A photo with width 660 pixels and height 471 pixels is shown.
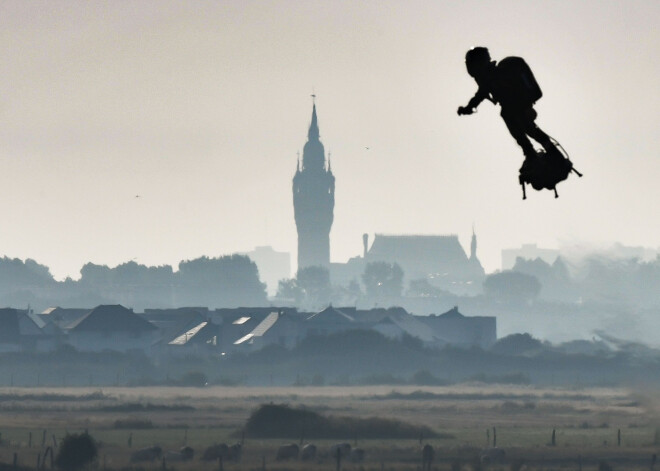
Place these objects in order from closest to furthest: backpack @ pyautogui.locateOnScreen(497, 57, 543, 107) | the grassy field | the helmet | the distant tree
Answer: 1. backpack @ pyautogui.locateOnScreen(497, 57, 543, 107)
2. the helmet
3. the distant tree
4. the grassy field

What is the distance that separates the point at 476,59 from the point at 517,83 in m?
0.39

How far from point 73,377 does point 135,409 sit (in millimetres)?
63336

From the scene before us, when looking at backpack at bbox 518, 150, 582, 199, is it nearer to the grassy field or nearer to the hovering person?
the hovering person

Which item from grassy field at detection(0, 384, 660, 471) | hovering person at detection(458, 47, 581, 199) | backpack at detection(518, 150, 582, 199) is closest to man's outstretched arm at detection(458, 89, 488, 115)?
hovering person at detection(458, 47, 581, 199)

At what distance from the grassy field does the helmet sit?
5717 cm

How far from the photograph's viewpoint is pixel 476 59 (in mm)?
11469

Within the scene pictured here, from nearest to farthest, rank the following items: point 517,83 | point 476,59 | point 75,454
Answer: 1. point 517,83
2. point 476,59
3. point 75,454

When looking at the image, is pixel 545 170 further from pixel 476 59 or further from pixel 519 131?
pixel 476 59

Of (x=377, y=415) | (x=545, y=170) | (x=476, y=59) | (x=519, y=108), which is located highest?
(x=377, y=415)

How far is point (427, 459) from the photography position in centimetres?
7112

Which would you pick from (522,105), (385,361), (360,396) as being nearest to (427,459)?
(522,105)

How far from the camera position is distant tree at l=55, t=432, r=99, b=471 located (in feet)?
223

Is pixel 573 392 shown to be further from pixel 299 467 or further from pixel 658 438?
pixel 299 467

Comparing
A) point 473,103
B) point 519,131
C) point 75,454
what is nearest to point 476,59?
point 473,103
